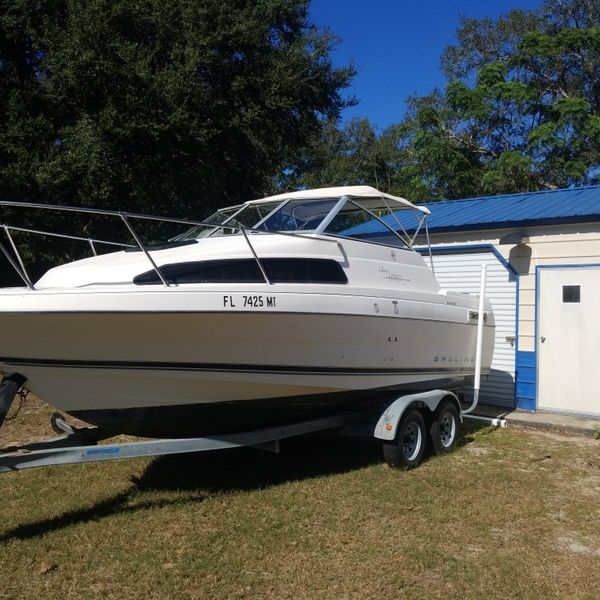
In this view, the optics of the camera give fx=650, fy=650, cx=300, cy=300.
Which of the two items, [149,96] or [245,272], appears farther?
[149,96]

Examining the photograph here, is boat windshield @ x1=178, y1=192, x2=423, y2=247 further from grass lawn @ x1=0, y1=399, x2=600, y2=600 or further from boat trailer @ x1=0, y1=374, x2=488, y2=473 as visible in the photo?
grass lawn @ x1=0, y1=399, x2=600, y2=600

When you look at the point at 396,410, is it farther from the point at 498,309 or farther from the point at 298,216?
the point at 498,309

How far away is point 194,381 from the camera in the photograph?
506 centimetres

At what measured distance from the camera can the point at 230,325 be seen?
4.99m

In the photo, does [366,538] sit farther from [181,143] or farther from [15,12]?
[15,12]

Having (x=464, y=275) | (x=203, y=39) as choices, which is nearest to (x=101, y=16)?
(x=203, y=39)

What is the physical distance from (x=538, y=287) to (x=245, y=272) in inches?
211

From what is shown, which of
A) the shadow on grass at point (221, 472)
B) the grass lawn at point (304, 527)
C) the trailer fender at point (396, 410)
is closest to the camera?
the grass lawn at point (304, 527)

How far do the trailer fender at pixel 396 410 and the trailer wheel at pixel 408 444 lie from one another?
10 centimetres

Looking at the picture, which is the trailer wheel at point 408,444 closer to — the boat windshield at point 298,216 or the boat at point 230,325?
the boat at point 230,325

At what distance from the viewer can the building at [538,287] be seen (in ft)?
28.3

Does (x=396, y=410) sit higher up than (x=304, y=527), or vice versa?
(x=396, y=410)

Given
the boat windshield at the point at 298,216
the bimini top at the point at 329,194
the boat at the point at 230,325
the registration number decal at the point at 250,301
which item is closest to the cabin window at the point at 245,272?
the boat at the point at 230,325

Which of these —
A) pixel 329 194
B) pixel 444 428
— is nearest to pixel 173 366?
pixel 329 194
